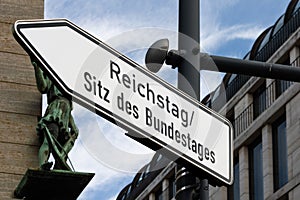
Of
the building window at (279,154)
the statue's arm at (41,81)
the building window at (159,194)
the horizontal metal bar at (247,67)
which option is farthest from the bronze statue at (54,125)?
the building window at (159,194)

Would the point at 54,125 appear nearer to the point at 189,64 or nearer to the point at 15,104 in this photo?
the point at 15,104

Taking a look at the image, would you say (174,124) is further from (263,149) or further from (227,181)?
(263,149)

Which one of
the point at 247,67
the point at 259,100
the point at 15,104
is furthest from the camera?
the point at 259,100

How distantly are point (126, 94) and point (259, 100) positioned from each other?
42531 mm

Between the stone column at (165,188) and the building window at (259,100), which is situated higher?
the building window at (259,100)

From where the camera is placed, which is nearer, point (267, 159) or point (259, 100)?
point (267, 159)

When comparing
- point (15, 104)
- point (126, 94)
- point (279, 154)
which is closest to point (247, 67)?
point (126, 94)

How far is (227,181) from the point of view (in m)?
6.11

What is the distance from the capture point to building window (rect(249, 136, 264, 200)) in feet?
153

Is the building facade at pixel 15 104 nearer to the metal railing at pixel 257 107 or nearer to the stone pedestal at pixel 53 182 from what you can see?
the stone pedestal at pixel 53 182

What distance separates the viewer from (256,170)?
47.5 meters

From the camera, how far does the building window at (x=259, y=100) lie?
155ft

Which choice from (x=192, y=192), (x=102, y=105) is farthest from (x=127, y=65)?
(x=192, y=192)

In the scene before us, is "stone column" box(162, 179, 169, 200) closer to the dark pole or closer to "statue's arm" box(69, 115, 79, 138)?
"statue's arm" box(69, 115, 79, 138)
